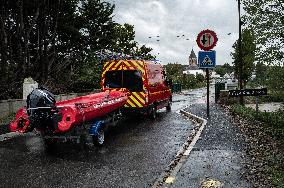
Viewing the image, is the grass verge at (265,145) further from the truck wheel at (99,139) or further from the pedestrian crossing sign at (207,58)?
the truck wheel at (99,139)

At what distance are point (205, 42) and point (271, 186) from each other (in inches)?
352

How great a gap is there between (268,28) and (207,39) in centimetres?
318

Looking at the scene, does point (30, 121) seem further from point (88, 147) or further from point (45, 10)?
point (45, 10)

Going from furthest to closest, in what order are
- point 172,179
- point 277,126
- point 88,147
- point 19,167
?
point 277,126 → point 88,147 → point 19,167 → point 172,179

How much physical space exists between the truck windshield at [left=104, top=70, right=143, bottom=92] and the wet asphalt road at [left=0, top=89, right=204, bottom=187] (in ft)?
8.48

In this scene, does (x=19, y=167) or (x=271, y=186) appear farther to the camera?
(x=19, y=167)

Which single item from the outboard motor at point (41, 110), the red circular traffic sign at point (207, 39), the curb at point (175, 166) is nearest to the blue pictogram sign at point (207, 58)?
the red circular traffic sign at point (207, 39)

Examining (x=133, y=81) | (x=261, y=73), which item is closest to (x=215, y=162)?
(x=261, y=73)

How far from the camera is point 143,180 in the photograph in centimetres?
696

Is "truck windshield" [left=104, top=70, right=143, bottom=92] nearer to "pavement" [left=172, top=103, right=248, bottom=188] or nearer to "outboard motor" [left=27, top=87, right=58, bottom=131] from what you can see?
"pavement" [left=172, top=103, right=248, bottom=188]

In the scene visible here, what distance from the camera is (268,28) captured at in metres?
11.3

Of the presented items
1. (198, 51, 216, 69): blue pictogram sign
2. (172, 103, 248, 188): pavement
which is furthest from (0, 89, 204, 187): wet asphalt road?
(198, 51, 216, 69): blue pictogram sign

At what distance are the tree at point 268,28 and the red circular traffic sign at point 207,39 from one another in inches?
87.7

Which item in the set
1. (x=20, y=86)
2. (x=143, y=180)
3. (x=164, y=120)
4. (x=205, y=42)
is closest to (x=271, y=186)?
(x=143, y=180)
